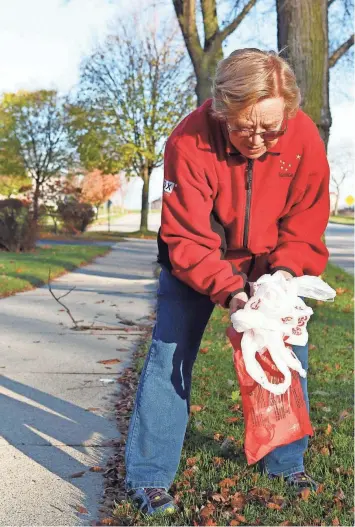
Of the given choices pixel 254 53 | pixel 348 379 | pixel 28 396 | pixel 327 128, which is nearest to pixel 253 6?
→ pixel 327 128

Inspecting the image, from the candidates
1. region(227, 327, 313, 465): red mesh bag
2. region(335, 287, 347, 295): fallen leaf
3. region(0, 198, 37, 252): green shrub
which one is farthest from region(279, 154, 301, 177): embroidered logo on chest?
region(0, 198, 37, 252): green shrub

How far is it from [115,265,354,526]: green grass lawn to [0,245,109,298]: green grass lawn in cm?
406

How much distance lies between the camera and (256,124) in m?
2.74

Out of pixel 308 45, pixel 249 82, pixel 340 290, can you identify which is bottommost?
pixel 340 290

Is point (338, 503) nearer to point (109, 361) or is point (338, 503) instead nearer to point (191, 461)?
point (191, 461)

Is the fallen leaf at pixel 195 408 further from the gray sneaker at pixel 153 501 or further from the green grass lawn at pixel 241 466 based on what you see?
the gray sneaker at pixel 153 501

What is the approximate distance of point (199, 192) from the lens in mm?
2881

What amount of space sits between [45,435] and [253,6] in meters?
10.3

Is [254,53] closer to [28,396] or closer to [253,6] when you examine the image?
[28,396]

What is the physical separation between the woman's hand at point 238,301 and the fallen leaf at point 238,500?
2.94 ft

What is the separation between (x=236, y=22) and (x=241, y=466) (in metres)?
10.5

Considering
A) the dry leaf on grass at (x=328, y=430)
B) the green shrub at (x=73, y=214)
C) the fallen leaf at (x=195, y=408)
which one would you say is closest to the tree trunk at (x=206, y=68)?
the fallen leaf at (x=195, y=408)

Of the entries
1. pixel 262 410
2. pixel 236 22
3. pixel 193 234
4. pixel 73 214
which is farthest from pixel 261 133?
pixel 73 214

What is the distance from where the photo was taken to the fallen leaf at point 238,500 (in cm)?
310
